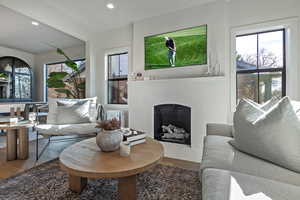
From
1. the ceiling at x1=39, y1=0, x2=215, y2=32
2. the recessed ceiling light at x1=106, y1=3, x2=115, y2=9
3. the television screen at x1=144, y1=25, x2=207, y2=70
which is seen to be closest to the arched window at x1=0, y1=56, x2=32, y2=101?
the ceiling at x1=39, y1=0, x2=215, y2=32

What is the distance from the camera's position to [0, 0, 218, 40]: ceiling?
2652 millimetres

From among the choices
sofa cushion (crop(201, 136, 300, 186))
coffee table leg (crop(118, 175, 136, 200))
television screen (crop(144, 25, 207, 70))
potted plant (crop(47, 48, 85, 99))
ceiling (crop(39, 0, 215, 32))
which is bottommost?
coffee table leg (crop(118, 175, 136, 200))

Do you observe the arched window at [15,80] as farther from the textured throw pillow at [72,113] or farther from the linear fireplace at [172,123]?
the linear fireplace at [172,123]

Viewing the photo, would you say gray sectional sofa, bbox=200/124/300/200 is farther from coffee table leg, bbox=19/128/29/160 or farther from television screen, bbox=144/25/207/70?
coffee table leg, bbox=19/128/29/160

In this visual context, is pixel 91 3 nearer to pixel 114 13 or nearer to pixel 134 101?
pixel 114 13

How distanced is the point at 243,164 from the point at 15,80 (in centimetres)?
649

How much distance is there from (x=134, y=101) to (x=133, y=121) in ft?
1.26

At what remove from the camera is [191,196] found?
1.46 metres

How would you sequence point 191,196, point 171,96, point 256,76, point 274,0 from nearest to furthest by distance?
point 191,196
point 274,0
point 256,76
point 171,96

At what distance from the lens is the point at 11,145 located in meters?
2.31

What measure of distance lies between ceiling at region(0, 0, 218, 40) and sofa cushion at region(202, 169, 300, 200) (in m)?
2.62

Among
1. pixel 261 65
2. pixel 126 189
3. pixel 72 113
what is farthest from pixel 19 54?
pixel 261 65

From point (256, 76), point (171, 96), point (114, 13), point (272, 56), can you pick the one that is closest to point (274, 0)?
point (272, 56)

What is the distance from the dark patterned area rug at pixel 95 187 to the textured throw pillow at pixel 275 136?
2.30ft
